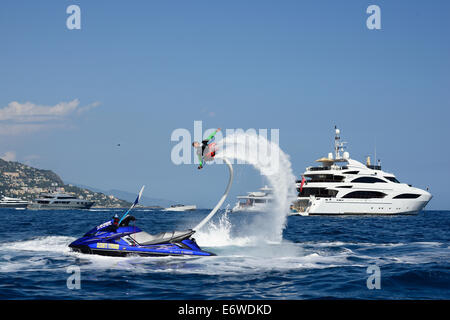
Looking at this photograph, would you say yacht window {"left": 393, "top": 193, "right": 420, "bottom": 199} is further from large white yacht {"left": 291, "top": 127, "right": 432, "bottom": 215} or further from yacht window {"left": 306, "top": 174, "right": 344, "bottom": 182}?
yacht window {"left": 306, "top": 174, "right": 344, "bottom": 182}

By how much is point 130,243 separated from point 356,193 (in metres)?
73.7

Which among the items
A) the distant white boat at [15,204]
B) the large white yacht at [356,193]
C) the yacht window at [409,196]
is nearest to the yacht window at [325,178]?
the large white yacht at [356,193]

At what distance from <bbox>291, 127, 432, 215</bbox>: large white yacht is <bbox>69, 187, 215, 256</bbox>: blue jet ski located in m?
67.2

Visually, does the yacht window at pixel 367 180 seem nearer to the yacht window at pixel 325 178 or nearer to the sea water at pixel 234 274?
the yacht window at pixel 325 178

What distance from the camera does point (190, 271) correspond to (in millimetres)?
16219

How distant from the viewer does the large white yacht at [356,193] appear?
85.9m

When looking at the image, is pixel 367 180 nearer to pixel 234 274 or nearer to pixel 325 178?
pixel 325 178

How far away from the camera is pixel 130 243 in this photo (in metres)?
19.2

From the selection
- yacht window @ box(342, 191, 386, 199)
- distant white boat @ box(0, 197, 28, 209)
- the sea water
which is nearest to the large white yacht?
yacht window @ box(342, 191, 386, 199)

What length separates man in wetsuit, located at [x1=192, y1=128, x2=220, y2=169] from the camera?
64.6 feet

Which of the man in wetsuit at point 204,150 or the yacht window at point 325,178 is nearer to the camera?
the man in wetsuit at point 204,150

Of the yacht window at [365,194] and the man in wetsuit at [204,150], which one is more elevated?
the man in wetsuit at [204,150]

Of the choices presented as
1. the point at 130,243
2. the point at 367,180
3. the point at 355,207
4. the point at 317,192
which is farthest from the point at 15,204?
the point at 130,243
